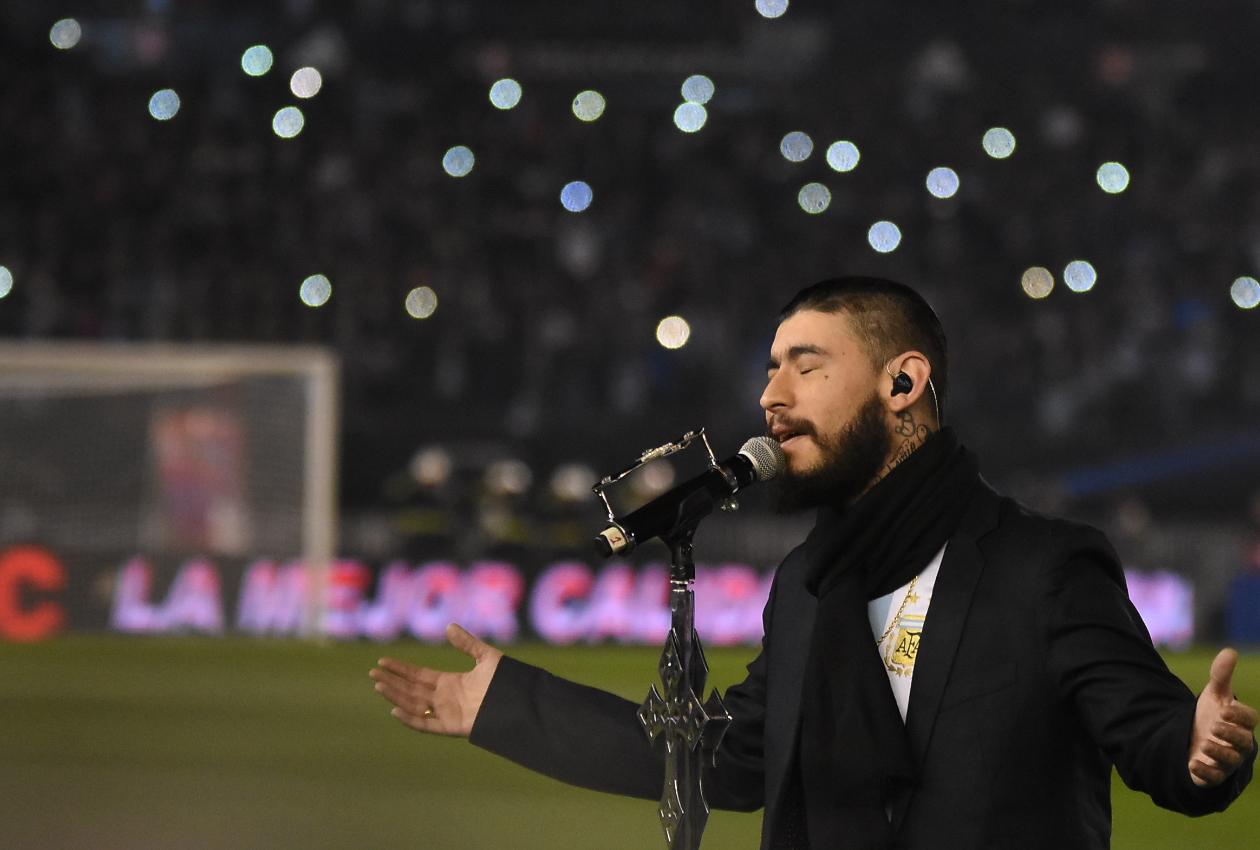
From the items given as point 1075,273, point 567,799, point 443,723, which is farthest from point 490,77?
point 443,723

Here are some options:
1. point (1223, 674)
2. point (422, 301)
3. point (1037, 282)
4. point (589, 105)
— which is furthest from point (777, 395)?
point (589, 105)

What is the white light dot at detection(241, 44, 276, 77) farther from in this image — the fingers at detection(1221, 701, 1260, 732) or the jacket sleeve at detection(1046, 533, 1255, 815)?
the fingers at detection(1221, 701, 1260, 732)

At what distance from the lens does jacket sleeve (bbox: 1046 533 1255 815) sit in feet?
5.82

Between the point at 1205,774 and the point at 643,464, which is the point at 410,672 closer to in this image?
the point at 643,464

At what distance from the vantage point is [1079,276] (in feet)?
54.9

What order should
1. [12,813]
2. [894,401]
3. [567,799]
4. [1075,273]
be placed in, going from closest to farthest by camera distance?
[894,401], [12,813], [567,799], [1075,273]

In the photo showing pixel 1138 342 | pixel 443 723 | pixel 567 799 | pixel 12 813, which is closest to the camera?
pixel 443 723

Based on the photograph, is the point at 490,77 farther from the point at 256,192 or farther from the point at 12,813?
the point at 12,813

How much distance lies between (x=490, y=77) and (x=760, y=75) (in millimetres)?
3485

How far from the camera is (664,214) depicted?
58.1 ft

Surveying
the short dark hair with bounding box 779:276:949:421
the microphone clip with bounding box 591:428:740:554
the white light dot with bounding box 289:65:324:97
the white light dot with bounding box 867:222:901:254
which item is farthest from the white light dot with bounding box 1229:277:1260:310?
the microphone clip with bounding box 591:428:740:554

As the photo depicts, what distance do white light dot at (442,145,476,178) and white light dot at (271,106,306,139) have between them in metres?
1.64

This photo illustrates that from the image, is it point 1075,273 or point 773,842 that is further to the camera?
point 1075,273

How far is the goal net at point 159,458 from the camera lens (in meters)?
9.07
